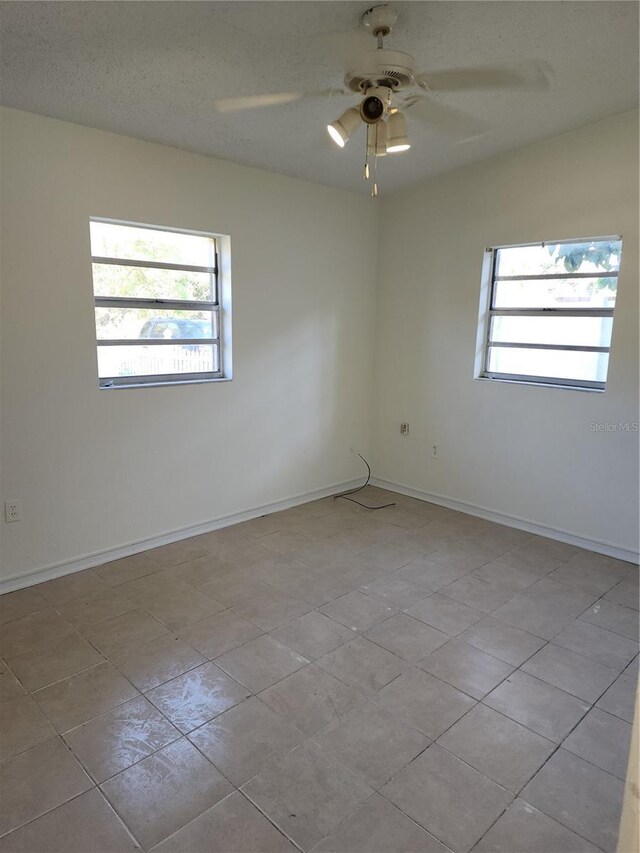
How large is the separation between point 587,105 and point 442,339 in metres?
1.73

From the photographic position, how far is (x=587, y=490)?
333 cm

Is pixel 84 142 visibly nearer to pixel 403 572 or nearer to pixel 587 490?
pixel 403 572

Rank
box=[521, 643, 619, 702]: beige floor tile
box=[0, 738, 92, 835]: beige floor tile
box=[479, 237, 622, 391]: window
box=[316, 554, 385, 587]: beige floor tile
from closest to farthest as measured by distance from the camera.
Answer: box=[0, 738, 92, 835]: beige floor tile
box=[521, 643, 619, 702]: beige floor tile
box=[316, 554, 385, 587]: beige floor tile
box=[479, 237, 622, 391]: window

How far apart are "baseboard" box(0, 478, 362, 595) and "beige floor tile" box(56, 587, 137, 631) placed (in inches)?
13.5

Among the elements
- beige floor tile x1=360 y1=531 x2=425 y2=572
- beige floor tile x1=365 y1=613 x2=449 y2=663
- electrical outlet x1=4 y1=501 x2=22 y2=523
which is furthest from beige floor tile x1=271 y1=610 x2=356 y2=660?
electrical outlet x1=4 y1=501 x2=22 y2=523

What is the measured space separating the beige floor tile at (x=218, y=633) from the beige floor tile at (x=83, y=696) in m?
0.35

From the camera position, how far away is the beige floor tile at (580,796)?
4.98 ft

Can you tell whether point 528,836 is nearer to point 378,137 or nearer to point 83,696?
point 83,696

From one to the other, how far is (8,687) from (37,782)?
1.80ft

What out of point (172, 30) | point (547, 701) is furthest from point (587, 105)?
point (547, 701)

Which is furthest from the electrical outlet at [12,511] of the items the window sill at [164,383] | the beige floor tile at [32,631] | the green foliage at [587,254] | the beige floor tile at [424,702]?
the green foliage at [587,254]

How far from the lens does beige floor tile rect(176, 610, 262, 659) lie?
235 centimetres

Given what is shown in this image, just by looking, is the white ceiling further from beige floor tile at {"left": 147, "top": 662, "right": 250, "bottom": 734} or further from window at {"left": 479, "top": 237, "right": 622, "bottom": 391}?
beige floor tile at {"left": 147, "top": 662, "right": 250, "bottom": 734}

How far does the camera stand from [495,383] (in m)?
3.75
